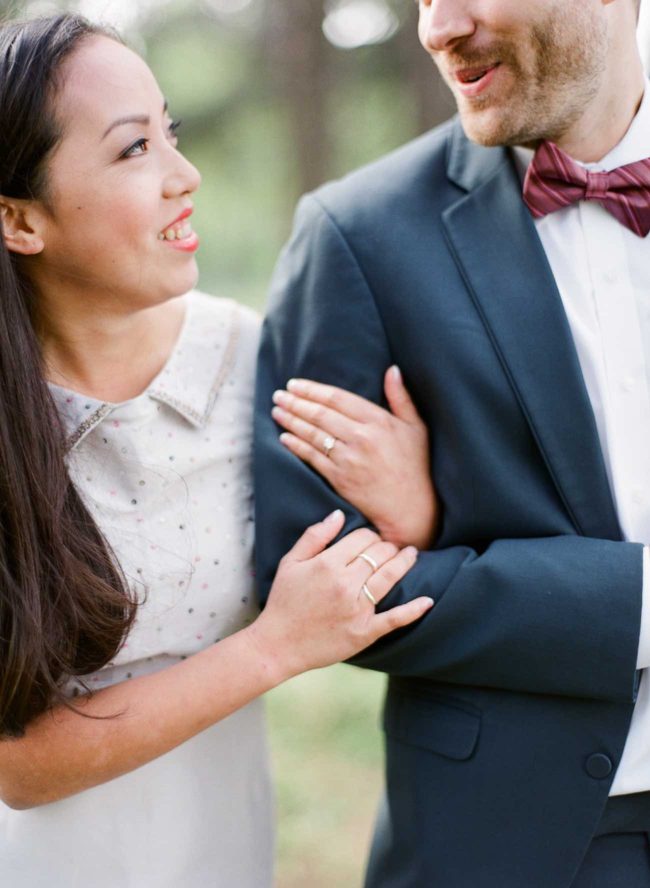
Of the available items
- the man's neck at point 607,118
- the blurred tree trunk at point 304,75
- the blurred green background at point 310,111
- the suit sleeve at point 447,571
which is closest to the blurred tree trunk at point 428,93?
the blurred green background at point 310,111

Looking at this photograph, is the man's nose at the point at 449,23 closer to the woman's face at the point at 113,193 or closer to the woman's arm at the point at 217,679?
the woman's face at the point at 113,193

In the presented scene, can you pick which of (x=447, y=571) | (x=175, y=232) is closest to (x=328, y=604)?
(x=447, y=571)

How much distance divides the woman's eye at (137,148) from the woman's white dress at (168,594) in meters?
0.40

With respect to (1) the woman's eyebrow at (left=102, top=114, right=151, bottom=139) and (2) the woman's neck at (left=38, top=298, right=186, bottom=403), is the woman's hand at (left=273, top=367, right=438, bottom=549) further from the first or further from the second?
(1) the woman's eyebrow at (left=102, top=114, right=151, bottom=139)

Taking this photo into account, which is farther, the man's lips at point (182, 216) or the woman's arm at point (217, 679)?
the man's lips at point (182, 216)

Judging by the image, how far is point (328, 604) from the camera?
6.30 feet

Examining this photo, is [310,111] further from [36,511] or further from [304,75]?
[36,511]

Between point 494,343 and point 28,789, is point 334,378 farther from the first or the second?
point 28,789

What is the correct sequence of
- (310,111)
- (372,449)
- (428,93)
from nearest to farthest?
(372,449), (428,93), (310,111)

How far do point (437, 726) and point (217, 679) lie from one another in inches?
17.1

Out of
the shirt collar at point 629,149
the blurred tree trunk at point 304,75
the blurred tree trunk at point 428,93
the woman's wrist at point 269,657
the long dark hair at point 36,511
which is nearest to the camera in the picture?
the long dark hair at point 36,511

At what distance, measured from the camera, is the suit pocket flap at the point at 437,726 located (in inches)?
78.1

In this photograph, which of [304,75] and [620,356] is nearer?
[620,356]

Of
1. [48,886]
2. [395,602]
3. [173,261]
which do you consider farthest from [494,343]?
[48,886]
